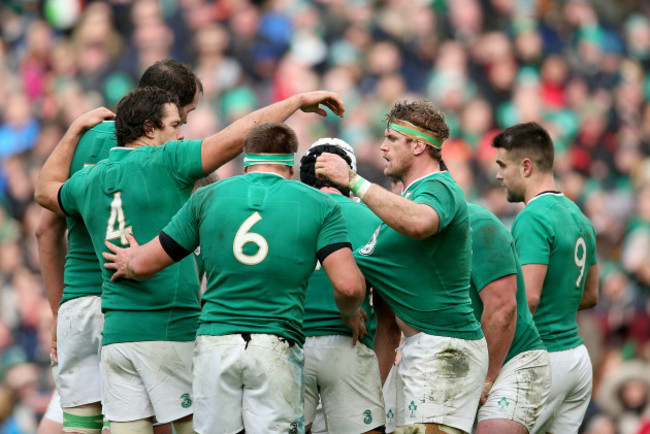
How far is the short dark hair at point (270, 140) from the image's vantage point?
5.42m

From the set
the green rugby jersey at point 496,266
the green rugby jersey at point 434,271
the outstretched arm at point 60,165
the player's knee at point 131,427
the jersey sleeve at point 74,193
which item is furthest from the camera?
the outstretched arm at point 60,165

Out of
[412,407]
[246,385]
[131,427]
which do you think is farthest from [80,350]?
[412,407]

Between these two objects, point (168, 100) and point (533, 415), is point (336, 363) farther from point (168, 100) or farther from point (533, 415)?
point (168, 100)

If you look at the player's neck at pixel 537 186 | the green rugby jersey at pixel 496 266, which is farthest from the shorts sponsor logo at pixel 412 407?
the player's neck at pixel 537 186

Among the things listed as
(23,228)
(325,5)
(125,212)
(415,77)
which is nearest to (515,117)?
(415,77)

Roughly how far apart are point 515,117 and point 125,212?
324 inches

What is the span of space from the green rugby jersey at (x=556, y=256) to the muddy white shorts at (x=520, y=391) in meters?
0.57

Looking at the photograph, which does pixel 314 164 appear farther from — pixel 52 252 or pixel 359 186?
pixel 52 252

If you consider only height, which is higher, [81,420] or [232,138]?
[232,138]

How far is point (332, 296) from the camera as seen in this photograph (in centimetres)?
614

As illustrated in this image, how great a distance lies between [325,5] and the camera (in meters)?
13.9

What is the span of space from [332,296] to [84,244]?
5.15 ft

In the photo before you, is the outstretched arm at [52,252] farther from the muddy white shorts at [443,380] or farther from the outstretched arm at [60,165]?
the muddy white shorts at [443,380]

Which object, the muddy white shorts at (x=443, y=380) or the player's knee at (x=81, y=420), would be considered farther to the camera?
the player's knee at (x=81, y=420)
